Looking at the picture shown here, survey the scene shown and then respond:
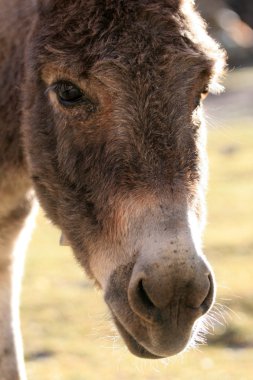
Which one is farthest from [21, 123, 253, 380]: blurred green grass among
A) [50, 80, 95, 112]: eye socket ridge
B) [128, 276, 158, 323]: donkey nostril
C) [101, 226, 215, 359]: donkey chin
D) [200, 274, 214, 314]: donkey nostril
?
[50, 80, 95, 112]: eye socket ridge

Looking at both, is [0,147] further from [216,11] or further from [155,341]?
[216,11]

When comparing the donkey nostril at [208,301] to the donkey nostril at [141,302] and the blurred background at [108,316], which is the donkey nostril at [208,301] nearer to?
the donkey nostril at [141,302]

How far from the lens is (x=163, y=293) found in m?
3.76

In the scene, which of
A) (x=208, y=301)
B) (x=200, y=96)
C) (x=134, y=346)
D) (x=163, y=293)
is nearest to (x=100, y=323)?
(x=134, y=346)

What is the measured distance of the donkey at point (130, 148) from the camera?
3850 millimetres

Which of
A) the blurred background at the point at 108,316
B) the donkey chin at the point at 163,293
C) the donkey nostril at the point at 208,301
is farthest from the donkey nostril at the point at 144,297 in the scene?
the blurred background at the point at 108,316

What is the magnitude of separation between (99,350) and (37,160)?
327 centimetres

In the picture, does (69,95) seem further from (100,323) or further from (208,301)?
(100,323)

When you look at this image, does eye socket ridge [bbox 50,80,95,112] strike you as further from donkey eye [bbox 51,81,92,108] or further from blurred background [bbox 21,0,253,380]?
blurred background [bbox 21,0,253,380]

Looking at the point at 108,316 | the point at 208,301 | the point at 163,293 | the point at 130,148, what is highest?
the point at 130,148

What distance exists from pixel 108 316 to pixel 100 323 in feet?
6.78

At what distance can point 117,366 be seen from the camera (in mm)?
7129

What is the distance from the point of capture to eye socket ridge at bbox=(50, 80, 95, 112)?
4.25 metres

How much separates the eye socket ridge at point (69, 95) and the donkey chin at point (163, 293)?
0.78m
